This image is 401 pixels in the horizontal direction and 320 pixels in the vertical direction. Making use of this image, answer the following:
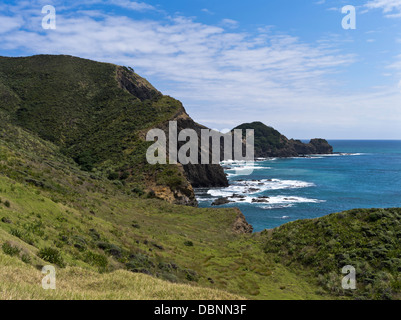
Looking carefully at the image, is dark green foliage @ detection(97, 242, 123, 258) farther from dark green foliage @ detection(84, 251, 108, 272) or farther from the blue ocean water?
the blue ocean water

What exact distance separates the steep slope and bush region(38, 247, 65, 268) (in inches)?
1535

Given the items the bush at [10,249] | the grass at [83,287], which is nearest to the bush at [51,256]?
the grass at [83,287]

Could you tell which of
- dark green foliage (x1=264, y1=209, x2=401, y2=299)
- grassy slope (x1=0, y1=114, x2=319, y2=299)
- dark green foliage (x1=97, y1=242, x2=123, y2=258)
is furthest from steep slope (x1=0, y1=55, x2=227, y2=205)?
dark green foliage (x1=97, y1=242, x2=123, y2=258)

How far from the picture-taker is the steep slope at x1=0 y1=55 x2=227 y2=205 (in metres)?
57.3

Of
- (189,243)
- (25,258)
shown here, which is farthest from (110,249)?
(189,243)

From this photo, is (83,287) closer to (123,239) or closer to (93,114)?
(123,239)

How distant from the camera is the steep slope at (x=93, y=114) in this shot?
188 ft

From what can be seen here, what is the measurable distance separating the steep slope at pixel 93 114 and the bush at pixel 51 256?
39.0m

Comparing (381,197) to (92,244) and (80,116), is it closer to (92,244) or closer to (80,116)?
(92,244)

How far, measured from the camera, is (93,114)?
93.8 metres

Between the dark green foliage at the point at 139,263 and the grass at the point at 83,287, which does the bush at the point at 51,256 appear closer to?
the grass at the point at 83,287

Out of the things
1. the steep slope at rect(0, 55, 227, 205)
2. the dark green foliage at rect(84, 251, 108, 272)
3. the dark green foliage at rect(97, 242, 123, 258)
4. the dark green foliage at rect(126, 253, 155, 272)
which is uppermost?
the steep slope at rect(0, 55, 227, 205)
